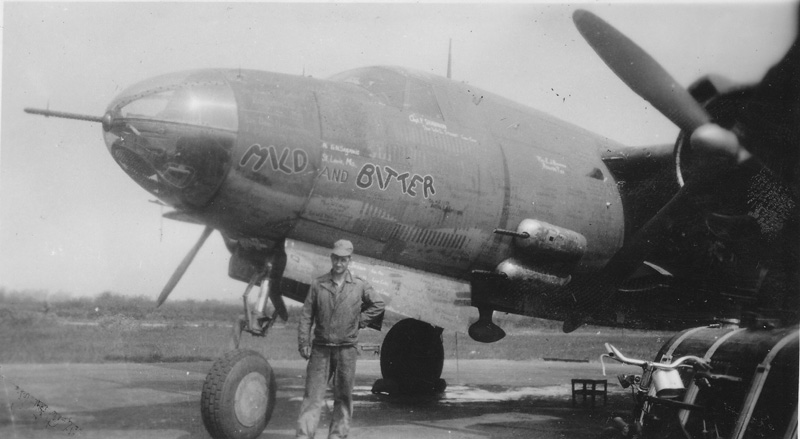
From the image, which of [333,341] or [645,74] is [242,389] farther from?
[645,74]

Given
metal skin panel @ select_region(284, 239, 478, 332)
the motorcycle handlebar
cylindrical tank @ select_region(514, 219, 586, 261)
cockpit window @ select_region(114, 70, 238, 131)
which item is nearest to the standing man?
metal skin panel @ select_region(284, 239, 478, 332)

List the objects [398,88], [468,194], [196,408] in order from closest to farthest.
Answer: [468,194], [398,88], [196,408]

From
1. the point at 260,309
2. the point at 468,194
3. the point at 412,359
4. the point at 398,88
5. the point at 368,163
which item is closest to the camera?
the point at 260,309

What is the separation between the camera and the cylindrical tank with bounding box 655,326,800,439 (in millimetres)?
5195

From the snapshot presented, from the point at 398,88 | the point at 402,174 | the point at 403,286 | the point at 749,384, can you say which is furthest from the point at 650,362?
the point at 398,88

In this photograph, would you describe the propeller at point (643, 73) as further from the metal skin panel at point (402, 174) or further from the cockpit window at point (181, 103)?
the cockpit window at point (181, 103)

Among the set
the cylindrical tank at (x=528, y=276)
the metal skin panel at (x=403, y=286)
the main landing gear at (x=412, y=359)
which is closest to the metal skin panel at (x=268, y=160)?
the metal skin panel at (x=403, y=286)

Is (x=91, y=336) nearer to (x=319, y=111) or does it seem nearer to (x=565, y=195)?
(x=319, y=111)

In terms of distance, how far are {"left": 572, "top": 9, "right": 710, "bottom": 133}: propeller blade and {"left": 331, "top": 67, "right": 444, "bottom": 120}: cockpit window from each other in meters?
1.86

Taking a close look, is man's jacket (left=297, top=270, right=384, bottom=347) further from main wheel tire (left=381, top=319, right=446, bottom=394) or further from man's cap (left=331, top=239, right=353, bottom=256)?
main wheel tire (left=381, top=319, right=446, bottom=394)

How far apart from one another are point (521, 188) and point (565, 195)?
794mm

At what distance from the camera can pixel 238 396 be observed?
587cm

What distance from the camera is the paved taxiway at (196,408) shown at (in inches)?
264

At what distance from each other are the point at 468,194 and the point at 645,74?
247 cm
